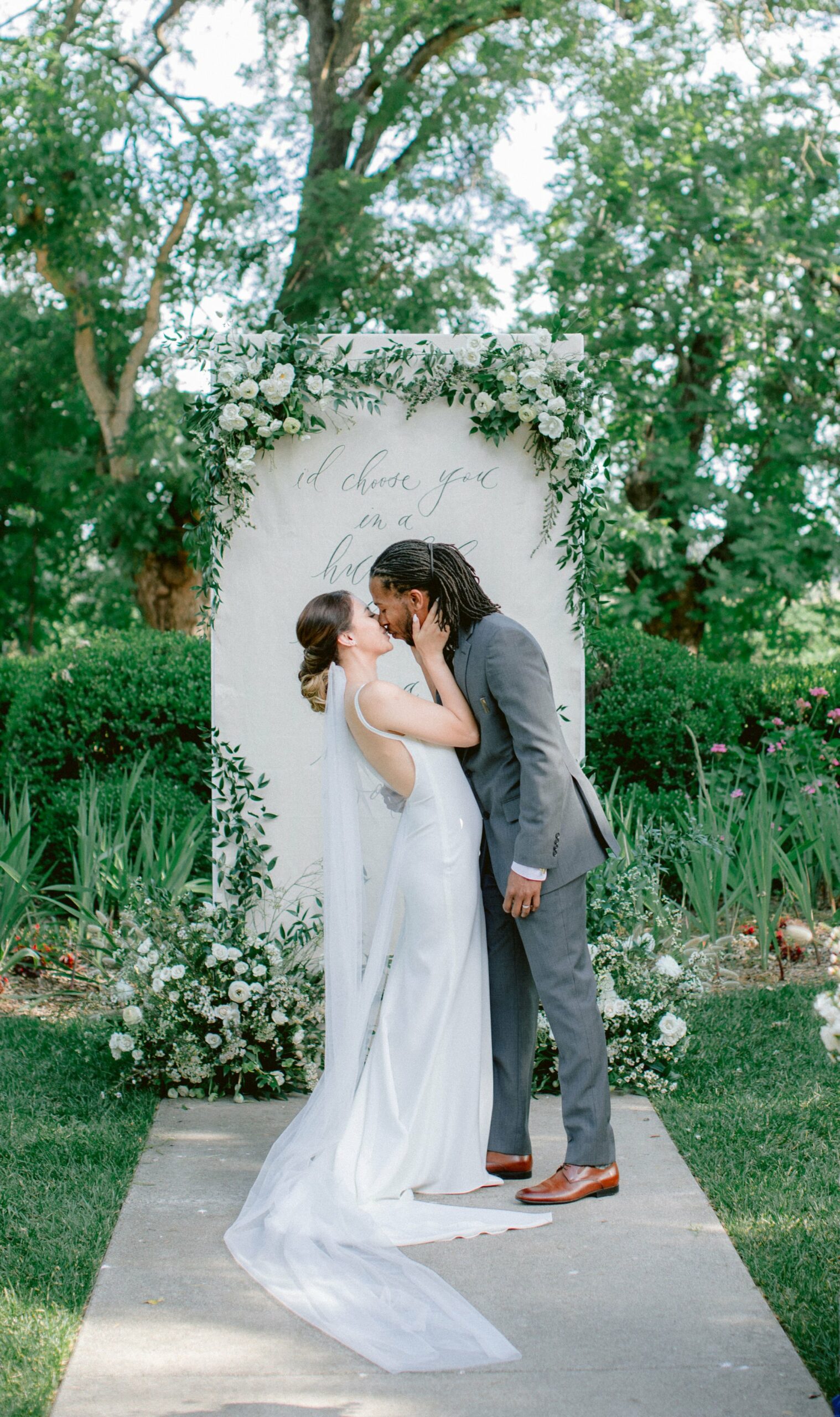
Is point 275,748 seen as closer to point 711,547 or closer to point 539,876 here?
point 539,876

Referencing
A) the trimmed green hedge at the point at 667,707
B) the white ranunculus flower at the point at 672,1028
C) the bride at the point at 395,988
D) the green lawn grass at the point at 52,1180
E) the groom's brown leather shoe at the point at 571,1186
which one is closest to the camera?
the green lawn grass at the point at 52,1180

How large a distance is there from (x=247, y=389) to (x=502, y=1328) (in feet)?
10.6

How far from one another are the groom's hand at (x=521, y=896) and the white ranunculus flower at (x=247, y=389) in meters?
2.15

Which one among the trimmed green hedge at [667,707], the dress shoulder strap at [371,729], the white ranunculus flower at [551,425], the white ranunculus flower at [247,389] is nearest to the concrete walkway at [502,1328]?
the dress shoulder strap at [371,729]

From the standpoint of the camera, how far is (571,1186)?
351cm

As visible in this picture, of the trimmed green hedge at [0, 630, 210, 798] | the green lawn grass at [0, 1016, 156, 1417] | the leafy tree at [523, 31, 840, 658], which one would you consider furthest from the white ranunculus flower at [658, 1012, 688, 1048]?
the leafy tree at [523, 31, 840, 658]

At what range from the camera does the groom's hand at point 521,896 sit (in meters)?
3.48

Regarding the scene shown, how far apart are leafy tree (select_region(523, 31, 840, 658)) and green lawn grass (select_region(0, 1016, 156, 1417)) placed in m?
6.72

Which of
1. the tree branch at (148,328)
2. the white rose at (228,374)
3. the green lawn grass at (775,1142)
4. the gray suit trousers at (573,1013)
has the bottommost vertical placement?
the green lawn grass at (775,1142)

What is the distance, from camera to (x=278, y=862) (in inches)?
189

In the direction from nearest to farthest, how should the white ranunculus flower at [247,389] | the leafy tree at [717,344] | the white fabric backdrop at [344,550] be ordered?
the white ranunculus flower at [247,389] < the white fabric backdrop at [344,550] < the leafy tree at [717,344]

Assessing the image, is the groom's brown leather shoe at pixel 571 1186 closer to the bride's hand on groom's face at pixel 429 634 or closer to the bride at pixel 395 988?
the bride at pixel 395 988

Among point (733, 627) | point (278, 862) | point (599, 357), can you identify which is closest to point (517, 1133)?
point (278, 862)

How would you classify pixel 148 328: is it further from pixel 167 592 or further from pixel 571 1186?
pixel 571 1186
